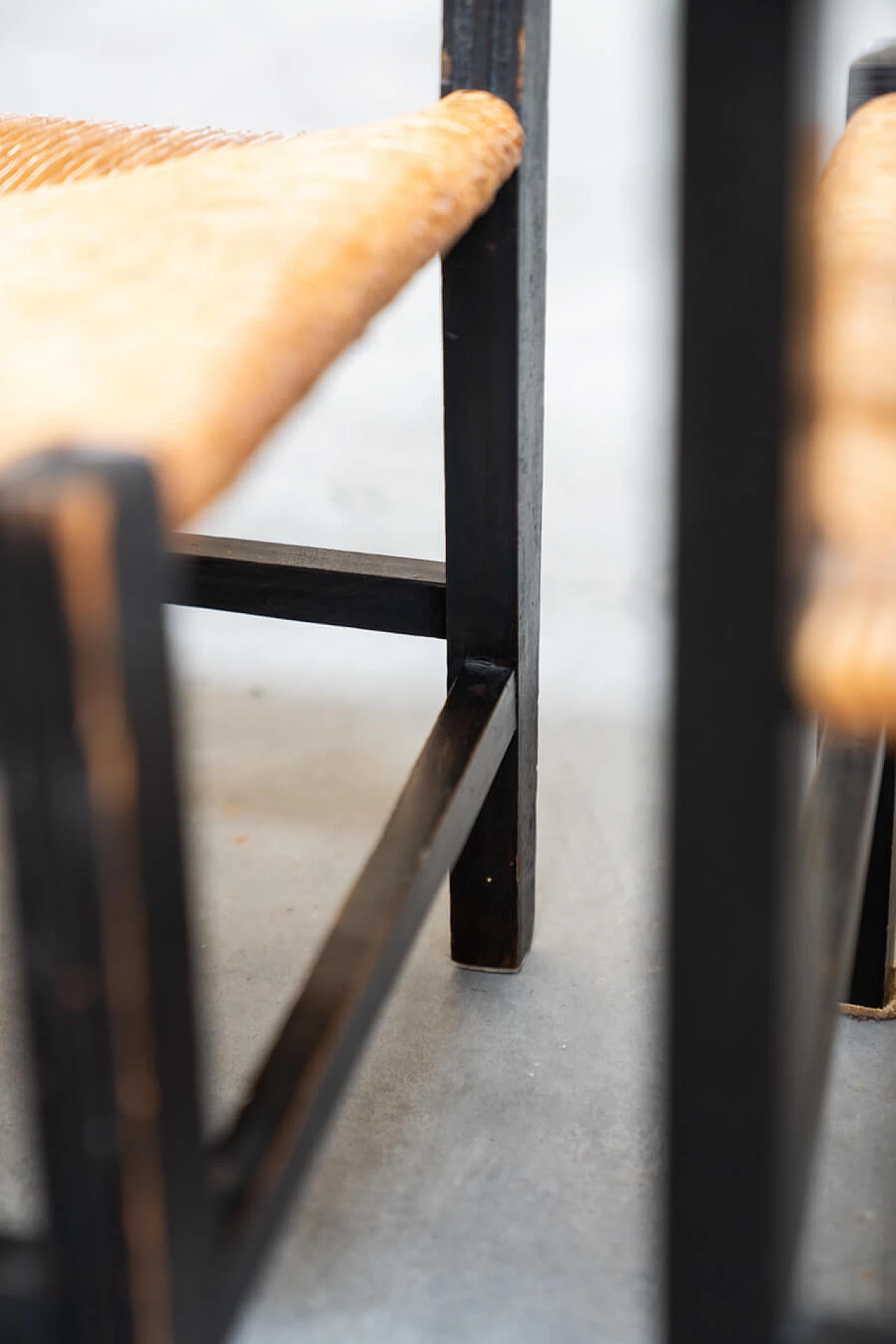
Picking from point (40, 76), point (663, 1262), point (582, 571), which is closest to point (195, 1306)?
point (663, 1262)

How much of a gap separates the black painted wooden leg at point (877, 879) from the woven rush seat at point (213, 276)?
27cm

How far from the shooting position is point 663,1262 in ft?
1.48

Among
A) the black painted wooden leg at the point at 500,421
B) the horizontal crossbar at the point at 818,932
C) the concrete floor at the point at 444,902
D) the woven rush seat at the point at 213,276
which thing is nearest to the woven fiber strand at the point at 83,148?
the woven rush seat at the point at 213,276

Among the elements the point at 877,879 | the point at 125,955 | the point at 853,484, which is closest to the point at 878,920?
the point at 877,879

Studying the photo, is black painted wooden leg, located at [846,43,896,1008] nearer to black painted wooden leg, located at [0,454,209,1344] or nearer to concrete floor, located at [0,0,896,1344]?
concrete floor, located at [0,0,896,1344]

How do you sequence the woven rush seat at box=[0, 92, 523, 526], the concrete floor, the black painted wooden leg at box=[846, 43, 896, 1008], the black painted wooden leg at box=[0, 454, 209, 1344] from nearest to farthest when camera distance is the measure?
the black painted wooden leg at box=[0, 454, 209, 1344] → the woven rush seat at box=[0, 92, 523, 526] → the concrete floor → the black painted wooden leg at box=[846, 43, 896, 1008]

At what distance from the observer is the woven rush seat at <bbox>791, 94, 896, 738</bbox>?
0.41 meters

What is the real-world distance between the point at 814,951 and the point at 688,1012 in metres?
0.14

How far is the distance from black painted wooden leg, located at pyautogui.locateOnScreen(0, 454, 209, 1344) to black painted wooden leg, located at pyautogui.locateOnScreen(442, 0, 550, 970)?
54 cm

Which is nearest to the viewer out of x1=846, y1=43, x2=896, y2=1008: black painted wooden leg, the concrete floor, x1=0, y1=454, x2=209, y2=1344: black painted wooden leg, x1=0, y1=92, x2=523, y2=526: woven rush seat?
x1=0, y1=454, x2=209, y2=1344: black painted wooden leg

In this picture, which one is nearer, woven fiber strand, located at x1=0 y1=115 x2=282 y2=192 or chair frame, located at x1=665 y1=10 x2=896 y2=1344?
chair frame, located at x1=665 y1=10 x2=896 y2=1344

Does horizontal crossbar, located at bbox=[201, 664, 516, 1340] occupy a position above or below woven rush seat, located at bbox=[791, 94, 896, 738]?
below

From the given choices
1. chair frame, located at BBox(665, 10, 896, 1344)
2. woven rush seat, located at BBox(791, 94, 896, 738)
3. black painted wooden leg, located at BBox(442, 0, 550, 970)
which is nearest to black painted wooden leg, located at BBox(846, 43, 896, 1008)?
black painted wooden leg, located at BBox(442, 0, 550, 970)

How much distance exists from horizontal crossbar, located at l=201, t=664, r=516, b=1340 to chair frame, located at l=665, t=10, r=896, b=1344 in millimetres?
150
